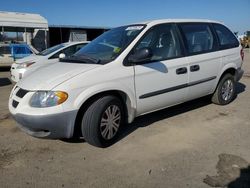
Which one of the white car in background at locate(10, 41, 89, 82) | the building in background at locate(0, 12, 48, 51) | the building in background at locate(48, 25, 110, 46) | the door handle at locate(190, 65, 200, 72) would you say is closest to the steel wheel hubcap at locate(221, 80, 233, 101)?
the door handle at locate(190, 65, 200, 72)

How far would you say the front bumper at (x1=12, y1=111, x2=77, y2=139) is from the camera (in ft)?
12.6

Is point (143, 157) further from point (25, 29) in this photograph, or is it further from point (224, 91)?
point (25, 29)

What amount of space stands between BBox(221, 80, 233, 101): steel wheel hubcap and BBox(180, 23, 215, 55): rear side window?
0.97 meters

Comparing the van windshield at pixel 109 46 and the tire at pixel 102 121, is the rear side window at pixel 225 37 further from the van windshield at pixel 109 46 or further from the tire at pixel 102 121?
the tire at pixel 102 121

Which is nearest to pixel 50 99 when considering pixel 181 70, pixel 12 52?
pixel 181 70

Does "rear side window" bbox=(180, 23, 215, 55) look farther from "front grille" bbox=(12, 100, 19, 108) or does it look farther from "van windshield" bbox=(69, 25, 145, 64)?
"front grille" bbox=(12, 100, 19, 108)

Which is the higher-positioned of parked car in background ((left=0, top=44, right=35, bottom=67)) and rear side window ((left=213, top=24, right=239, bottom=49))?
rear side window ((left=213, top=24, right=239, bottom=49))

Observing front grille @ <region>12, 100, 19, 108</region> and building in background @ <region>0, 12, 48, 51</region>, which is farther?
building in background @ <region>0, 12, 48, 51</region>

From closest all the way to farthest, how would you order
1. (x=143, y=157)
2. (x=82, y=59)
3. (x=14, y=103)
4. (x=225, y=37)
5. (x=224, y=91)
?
(x=143, y=157)
(x=14, y=103)
(x=82, y=59)
(x=225, y=37)
(x=224, y=91)

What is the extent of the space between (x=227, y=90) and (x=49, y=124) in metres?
4.13

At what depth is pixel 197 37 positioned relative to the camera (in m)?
5.63

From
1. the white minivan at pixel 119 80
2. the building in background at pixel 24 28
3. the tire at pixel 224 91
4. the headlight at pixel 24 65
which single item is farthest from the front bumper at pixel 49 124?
the building in background at pixel 24 28

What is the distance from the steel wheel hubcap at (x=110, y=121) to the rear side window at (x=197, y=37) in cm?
184

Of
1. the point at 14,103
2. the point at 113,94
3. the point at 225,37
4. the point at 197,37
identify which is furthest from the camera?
the point at 225,37
